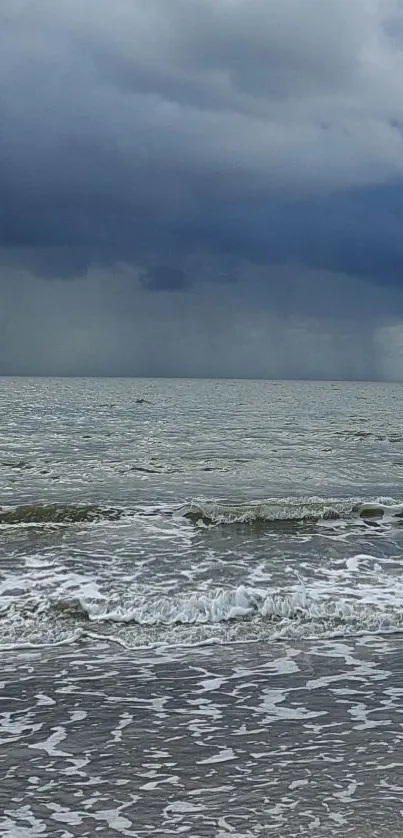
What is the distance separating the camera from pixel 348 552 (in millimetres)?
15539

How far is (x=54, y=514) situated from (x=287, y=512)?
6881mm

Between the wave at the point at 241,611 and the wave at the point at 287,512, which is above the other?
the wave at the point at 287,512

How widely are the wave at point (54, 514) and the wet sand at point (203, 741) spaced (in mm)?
9021

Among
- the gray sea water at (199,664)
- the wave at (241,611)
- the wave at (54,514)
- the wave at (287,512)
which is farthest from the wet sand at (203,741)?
the wave at (287,512)

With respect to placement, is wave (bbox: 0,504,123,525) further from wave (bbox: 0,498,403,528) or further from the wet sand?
the wet sand

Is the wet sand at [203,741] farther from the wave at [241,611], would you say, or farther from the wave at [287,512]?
the wave at [287,512]

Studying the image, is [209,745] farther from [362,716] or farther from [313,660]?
[313,660]

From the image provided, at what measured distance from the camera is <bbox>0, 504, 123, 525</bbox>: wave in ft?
60.3

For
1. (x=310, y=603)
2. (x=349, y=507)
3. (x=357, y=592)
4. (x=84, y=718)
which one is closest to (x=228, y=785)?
(x=84, y=718)

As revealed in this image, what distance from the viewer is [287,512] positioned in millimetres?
19781

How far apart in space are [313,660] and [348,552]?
673cm

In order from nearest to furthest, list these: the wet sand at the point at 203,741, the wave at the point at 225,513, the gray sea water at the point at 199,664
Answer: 1. the wet sand at the point at 203,741
2. the gray sea water at the point at 199,664
3. the wave at the point at 225,513

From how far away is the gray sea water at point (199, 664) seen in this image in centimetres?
569

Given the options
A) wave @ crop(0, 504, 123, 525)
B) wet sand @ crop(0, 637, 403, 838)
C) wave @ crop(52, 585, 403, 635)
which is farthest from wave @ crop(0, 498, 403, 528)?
wet sand @ crop(0, 637, 403, 838)
